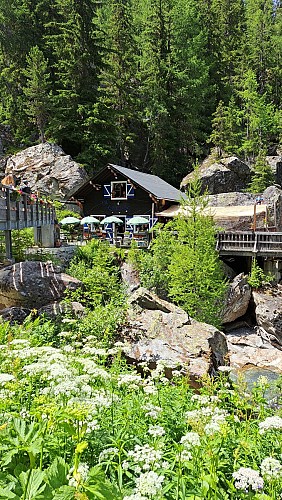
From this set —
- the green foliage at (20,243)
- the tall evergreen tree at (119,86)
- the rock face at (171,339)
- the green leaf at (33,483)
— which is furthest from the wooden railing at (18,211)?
the tall evergreen tree at (119,86)

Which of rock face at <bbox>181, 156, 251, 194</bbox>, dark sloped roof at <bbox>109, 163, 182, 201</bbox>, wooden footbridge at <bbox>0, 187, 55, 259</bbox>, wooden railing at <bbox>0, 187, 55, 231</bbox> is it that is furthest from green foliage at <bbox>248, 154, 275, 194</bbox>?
wooden railing at <bbox>0, 187, 55, 231</bbox>

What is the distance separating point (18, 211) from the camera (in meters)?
11.7

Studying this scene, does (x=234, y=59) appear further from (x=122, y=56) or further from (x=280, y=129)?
(x=122, y=56)

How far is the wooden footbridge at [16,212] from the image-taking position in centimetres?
1045

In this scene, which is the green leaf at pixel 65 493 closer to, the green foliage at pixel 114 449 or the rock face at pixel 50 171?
the green foliage at pixel 114 449

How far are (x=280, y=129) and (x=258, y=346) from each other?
30914 millimetres

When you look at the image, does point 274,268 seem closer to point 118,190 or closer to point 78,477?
point 118,190

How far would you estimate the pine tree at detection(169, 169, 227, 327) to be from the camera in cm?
1548

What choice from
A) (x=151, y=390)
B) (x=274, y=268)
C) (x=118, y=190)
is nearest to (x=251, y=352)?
(x=274, y=268)

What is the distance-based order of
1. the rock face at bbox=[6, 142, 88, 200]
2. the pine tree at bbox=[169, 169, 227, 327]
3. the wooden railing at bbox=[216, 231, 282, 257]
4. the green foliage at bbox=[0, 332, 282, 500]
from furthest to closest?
the rock face at bbox=[6, 142, 88, 200], the wooden railing at bbox=[216, 231, 282, 257], the pine tree at bbox=[169, 169, 227, 327], the green foliage at bbox=[0, 332, 282, 500]

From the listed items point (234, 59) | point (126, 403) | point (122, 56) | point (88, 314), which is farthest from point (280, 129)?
point (126, 403)

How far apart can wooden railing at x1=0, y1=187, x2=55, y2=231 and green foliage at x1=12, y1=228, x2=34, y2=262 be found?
169cm

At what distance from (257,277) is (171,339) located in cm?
1304

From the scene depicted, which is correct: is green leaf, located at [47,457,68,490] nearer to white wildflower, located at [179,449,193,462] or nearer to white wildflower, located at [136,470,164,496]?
white wildflower, located at [136,470,164,496]
